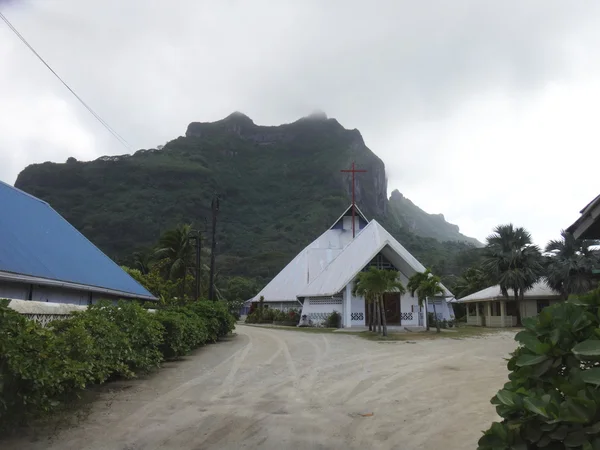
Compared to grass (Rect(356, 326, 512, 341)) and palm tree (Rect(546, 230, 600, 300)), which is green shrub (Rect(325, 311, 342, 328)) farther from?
palm tree (Rect(546, 230, 600, 300))

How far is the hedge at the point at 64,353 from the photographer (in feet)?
16.4

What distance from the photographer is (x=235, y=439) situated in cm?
583

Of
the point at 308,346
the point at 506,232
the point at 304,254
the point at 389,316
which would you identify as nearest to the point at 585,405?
the point at 308,346

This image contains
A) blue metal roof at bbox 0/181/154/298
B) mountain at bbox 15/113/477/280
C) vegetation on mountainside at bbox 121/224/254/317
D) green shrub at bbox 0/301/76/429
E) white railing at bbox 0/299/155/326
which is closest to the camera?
green shrub at bbox 0/301/76/429

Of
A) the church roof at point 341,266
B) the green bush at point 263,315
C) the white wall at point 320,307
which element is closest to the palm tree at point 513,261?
the church roof at point 341,266

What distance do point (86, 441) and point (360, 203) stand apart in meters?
142

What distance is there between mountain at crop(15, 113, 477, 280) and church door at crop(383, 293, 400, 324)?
3716 cm

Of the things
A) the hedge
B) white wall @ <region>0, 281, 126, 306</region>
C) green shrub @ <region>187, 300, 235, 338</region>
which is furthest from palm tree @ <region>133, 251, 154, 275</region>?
the hedge

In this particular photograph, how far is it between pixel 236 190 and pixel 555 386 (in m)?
120

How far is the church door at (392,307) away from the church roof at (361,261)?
2451 millimetres

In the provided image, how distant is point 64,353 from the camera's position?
19.9 feet

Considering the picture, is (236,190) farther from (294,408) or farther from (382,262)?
(294,408)

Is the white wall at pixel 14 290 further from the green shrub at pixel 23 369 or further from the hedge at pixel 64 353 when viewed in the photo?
the green shrub at pixel 23 369

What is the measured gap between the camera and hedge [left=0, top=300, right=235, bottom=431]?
16.4 feet
